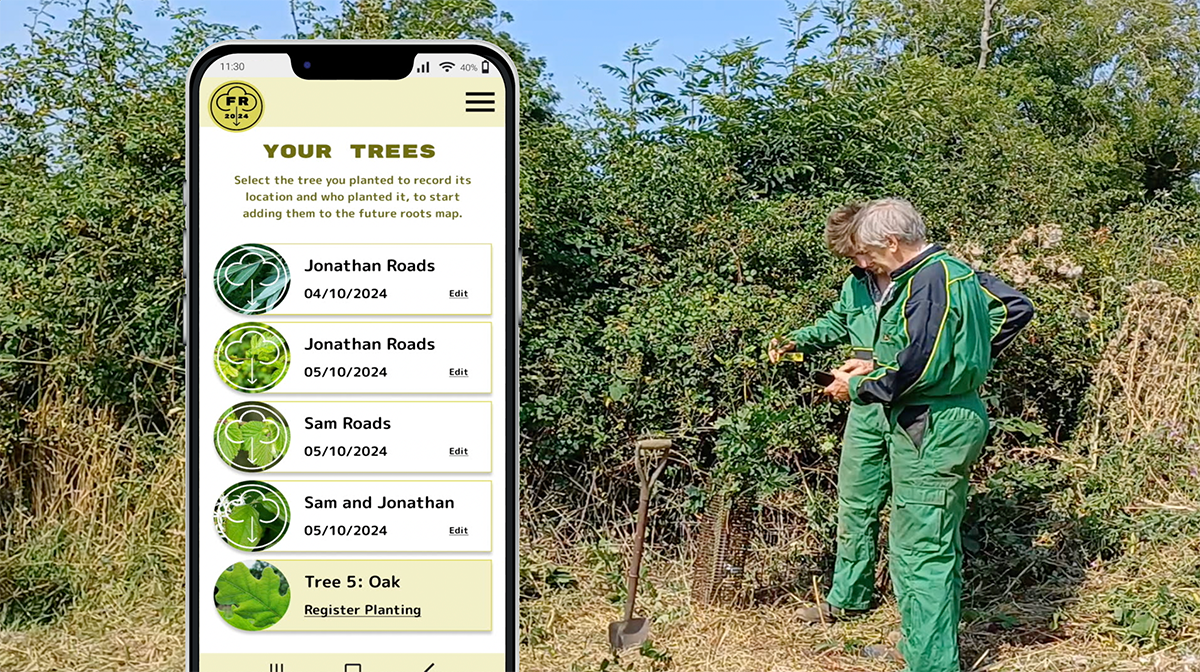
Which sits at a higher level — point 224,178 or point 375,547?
point 224,178

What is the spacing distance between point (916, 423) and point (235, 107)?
8.70ft

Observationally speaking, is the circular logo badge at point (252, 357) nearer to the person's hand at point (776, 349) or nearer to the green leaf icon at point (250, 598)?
the green leaf icon at point (250, 598)

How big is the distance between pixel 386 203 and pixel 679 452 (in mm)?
3385

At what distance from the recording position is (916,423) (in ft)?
13.6

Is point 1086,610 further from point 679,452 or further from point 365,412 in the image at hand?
point 365,412

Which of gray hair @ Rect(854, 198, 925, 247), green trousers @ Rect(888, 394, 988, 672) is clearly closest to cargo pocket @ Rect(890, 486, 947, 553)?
green trousers @ Rect(888, 394, 988, 672)

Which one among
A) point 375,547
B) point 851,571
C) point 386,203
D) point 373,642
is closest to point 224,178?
point 386,203

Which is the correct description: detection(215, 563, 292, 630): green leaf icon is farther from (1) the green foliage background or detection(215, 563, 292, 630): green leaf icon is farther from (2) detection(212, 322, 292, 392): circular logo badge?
(1) the green foliage background

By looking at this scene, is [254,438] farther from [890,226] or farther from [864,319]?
[864,319]

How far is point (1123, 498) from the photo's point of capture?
5.89 m

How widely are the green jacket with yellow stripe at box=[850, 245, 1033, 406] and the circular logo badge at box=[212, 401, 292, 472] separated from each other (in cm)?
231

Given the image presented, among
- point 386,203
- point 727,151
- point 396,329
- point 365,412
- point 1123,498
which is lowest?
point 1123,498

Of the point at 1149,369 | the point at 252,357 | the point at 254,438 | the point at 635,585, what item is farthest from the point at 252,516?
the point at 1149,369

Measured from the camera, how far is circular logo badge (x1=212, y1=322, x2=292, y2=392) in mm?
2322
